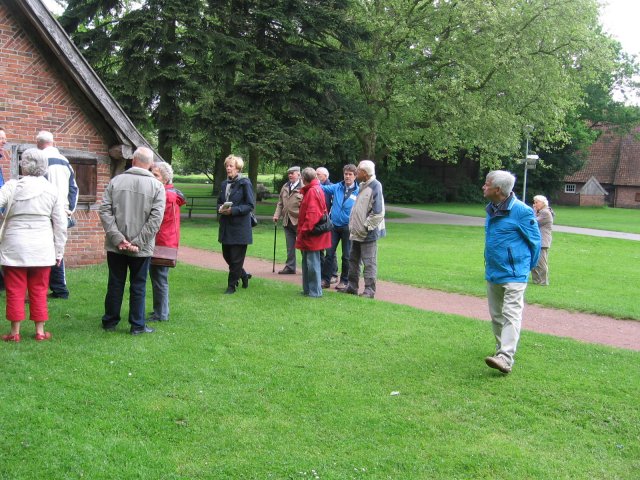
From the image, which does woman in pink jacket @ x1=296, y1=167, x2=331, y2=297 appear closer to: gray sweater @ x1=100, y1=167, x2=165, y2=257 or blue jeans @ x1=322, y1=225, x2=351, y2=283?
blue jeans @ x1=322, y1=225, x2=351, y2=283

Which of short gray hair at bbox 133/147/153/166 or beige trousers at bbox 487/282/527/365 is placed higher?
short gray hair at bbox 133/147/153/166

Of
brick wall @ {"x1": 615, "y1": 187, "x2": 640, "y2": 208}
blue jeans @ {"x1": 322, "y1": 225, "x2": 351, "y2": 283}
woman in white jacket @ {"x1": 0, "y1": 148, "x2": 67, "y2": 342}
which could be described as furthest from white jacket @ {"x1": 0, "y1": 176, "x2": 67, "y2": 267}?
brick wall @ {"x1": 615, "y1": 187, "x2": 640, "y2": 208}

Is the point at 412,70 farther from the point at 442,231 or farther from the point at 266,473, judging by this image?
the point at 266,473

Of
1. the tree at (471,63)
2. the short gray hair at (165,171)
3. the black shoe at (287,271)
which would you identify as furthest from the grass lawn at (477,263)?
the short gray hair at (165,171)

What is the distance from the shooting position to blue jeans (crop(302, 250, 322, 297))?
982cm

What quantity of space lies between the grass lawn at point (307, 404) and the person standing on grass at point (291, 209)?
377 cm

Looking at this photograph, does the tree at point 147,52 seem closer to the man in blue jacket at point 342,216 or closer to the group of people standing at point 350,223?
the man in blue jacket at point 342,216

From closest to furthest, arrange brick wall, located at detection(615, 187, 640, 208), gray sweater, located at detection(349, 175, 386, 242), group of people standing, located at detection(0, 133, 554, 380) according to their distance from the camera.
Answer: group of people standing, located at detection(0, 133, 554, 380) → gray sweater, located at detection(349, 175, 386, 242) → brick wall, located at detection(615, 187, 640, 208)

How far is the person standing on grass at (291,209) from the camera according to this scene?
11.6 metres

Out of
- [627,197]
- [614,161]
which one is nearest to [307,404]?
[627,197]

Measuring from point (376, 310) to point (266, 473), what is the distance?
5.08 meters

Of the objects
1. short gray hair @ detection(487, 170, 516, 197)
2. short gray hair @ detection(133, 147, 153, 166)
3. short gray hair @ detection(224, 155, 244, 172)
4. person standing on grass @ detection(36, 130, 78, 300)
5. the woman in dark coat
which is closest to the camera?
short gray hair @ detection(487, 170, 516, 197)

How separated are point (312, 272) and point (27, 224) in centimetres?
448

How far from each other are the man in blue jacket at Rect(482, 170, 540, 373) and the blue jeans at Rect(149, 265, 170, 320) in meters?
3.99
